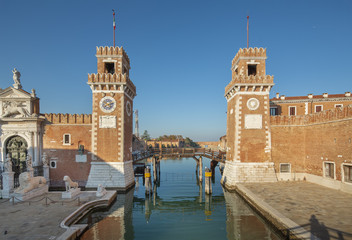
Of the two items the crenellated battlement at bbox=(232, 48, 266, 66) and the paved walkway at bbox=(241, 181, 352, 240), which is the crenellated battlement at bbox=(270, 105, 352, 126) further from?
the crenellated battlement at bbox=(232, 48, 266, 66)

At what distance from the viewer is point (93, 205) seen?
15336 mm

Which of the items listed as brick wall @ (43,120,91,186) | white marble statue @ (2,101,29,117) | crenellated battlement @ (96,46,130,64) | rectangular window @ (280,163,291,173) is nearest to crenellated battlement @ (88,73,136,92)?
crenellated battlement @ (96,46,130,64)

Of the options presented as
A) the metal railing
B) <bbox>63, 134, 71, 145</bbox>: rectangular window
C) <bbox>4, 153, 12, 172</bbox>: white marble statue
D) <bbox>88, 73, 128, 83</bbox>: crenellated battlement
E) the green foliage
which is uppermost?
<bbox>88, 73, 128, 83</bbox>: crenellated battlement

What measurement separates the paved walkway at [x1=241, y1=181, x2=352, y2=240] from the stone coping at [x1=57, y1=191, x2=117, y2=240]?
38.4 feet

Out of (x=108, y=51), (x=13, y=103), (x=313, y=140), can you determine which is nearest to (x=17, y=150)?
(x=13, y=103)

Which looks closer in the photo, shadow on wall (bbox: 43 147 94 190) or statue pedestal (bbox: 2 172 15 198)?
statue pedestal (bbox: 2 172 15 198)

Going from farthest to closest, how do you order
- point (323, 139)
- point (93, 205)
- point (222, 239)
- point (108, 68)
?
point (108, 68)
point (323, 139)
point (93, 205)
point (222, 239)

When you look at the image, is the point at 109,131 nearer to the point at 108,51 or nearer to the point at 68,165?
the point at 68,165

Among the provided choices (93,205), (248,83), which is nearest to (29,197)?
(93,205)

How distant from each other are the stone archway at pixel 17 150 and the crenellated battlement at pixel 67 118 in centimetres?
368

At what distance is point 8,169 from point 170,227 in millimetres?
14632

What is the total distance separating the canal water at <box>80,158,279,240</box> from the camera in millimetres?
11875

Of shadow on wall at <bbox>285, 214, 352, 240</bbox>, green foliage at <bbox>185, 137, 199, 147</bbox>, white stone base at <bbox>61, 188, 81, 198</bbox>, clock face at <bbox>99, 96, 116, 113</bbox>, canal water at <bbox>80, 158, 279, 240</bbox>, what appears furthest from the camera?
green foliage at <bbox>185, 137, 199, 147</bbox>

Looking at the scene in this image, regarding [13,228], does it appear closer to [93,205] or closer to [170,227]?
[93,205]
